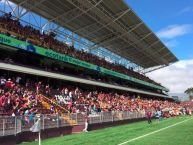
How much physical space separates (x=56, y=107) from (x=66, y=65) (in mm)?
11596

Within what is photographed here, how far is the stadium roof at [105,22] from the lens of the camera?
123 feet

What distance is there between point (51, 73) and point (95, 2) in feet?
30.4

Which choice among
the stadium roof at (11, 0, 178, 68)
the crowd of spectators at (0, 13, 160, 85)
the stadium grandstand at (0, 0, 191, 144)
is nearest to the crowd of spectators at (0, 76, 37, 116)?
the stadium grandstand at (0, 0, 191, 144)

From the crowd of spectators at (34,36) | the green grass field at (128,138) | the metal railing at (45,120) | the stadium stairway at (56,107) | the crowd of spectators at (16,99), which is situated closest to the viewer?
the green grass field at (128,138)

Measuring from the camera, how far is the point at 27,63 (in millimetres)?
33156

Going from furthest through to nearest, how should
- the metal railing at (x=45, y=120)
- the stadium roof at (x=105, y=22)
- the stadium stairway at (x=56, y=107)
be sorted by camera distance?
the stadium roof at (x=105, y=22), the stadium stairway at (x=56, y=107), the metal railing at (x=45, y=120)

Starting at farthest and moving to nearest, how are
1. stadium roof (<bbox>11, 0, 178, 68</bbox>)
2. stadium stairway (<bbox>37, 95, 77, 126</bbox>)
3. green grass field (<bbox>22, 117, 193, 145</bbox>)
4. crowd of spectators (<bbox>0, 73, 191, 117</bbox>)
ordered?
stadium roof (<bbox>11, 0, 178, 68</bbox>)
stadium stairway (<bbox>37, 95, 77, 126</bbox>)
crowd of spectators (<bbox>0, 73, 191, 117</bbox>)
green grass field (<bbox>22, 117, 193, 145</bbox>)

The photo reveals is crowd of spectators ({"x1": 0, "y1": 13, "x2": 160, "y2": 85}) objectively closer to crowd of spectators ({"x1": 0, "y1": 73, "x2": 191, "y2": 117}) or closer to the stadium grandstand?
the stadium grandstand

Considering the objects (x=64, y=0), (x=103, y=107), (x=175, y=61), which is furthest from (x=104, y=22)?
(x=175, y=61)

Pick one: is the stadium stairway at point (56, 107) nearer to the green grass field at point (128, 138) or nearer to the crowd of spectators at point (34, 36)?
the green grass field at point (128, 138)

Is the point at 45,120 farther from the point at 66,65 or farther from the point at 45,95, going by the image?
the point at 66,65

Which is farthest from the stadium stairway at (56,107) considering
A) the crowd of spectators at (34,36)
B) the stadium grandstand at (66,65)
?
the crowd of spectators at (34,36)

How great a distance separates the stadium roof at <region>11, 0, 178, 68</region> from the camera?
37375mm

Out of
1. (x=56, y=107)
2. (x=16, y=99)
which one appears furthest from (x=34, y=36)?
(x=16, y=99)
